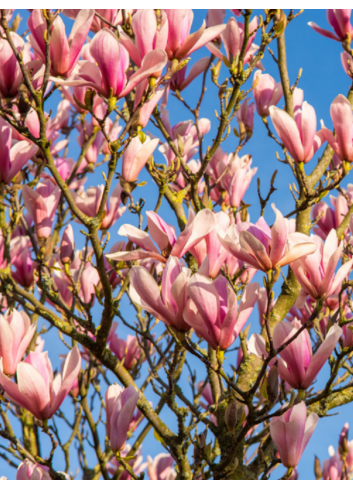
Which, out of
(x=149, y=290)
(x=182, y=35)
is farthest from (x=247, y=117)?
(x=149, y=290)

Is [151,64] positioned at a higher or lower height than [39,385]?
higher

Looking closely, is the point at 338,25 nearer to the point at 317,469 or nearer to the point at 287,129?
the point at 287,129

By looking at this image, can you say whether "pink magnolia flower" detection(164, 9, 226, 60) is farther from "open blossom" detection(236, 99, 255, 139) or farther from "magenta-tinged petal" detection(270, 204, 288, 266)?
"open blossom" detection(236, 99, 255, 139)

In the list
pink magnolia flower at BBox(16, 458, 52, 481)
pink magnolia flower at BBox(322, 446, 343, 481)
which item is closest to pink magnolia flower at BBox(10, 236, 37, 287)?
pink magnolia flower at BBox(16, 458, 52, 481)

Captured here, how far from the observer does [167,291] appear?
5.00 ft

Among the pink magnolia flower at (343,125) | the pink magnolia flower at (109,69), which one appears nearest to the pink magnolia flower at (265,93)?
the pink magnolia flower at (343,125)

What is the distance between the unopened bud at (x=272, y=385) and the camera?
1631 millimetres

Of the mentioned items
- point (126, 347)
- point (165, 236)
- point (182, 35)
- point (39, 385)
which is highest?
point (182, 35)

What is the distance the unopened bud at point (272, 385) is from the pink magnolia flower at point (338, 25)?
2.54 metres

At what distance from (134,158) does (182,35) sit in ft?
1.61

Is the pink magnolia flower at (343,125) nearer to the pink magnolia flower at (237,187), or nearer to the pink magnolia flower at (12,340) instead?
the pink magnolia flower at (237,187)

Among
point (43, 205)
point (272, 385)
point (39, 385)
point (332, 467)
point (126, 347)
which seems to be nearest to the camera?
point (272, 385)

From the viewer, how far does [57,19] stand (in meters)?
1.82
